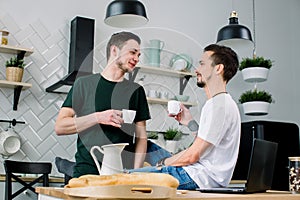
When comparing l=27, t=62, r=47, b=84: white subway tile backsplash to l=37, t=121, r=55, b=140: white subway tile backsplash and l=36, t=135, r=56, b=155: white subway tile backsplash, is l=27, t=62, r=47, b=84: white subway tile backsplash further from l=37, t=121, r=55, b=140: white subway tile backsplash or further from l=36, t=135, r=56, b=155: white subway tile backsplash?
l=36, t=135, r=56, b=155: white subway tile backsplash

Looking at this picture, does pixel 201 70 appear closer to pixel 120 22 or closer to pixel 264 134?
pixel 120 22

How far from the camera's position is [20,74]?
141 inches

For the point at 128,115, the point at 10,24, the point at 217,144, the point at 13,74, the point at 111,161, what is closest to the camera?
the point at 111,161

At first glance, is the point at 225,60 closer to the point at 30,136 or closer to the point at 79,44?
the point at 79,44

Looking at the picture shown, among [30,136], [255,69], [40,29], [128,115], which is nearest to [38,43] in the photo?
[40,29]

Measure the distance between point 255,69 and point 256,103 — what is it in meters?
0.34

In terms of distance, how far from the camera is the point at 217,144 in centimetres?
160

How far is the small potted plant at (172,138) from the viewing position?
70.3 inches

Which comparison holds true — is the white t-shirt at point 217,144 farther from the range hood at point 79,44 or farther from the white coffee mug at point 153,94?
the range hood at point 79,44

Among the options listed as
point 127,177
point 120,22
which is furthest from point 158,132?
point 120,22

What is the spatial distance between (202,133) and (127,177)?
57 centimetres

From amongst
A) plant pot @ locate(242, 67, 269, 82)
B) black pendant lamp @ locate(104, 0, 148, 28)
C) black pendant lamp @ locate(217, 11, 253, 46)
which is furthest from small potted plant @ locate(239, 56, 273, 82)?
black pendant lamp @ locate(104, 0, 148, 28)

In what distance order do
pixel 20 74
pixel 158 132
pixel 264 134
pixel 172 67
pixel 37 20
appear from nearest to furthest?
1. pixel 158 132
2. pixel 172 67
3. pixel 20 74
4. pixel 37 20
5. pixel 264 134

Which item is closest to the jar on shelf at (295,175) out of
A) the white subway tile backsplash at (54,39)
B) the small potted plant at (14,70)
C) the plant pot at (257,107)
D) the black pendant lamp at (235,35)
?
the black pendant lamp at (235,35)
